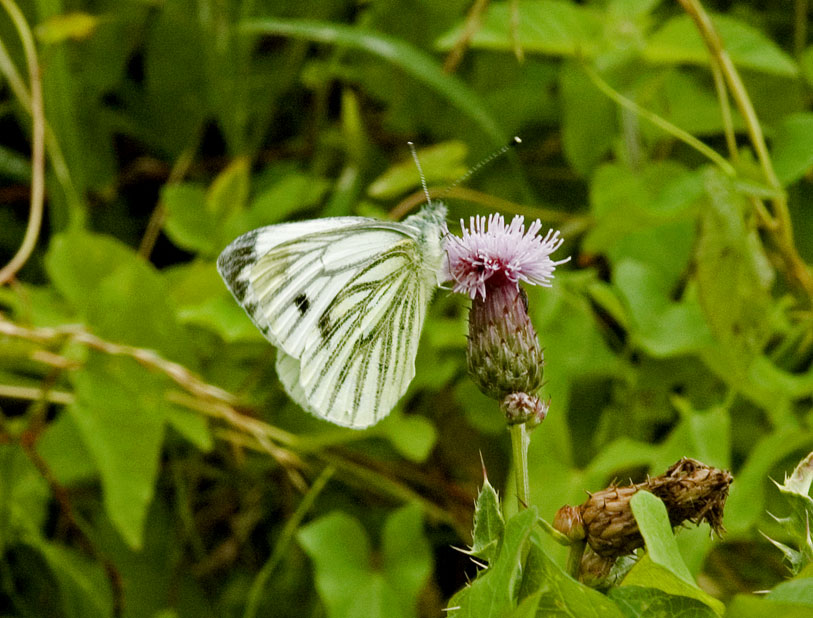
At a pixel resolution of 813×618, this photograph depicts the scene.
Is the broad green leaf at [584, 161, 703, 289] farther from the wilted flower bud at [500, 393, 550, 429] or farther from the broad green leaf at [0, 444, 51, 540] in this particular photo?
the broad green leaf at [0, 444, 51, 540]

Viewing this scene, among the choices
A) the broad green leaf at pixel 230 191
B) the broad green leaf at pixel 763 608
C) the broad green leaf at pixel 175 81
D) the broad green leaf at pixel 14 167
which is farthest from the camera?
the broad green leaf at pixel 175 81

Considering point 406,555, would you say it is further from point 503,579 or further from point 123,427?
point 503,579

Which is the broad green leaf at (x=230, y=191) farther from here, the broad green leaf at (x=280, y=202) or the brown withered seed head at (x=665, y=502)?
the brown withered seed head at (x=665, y=502)

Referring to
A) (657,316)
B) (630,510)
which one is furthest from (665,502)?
(657,316)

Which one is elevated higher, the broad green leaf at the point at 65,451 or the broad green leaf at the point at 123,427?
the broad green leaf at the point at 123,427

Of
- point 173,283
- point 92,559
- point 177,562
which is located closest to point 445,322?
point 173,283

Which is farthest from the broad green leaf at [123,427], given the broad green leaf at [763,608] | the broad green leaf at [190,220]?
the broad green leaf at [763,608]

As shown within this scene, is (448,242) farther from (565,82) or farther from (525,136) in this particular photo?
(525,136)
